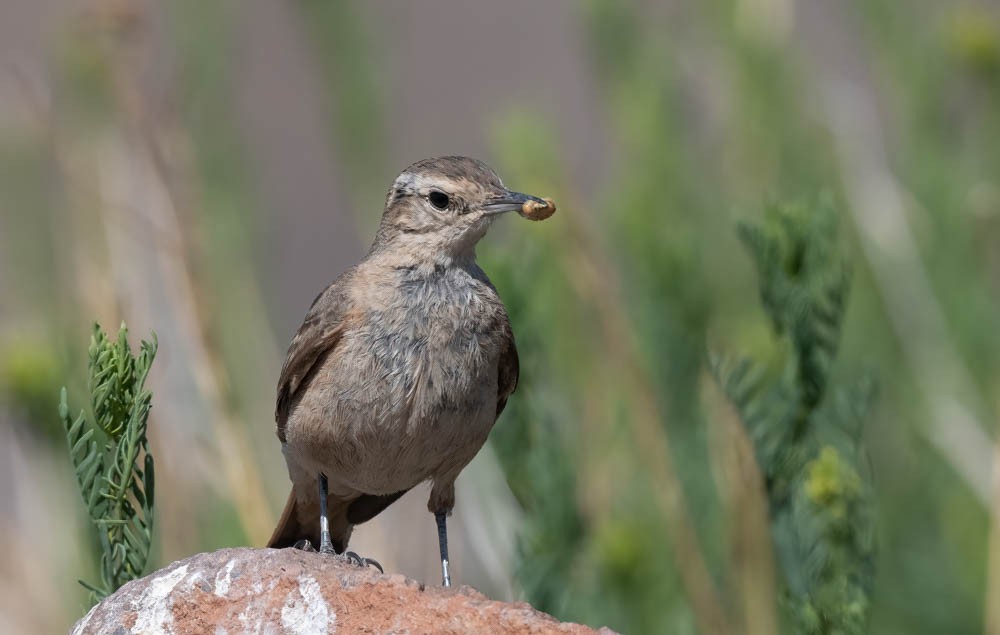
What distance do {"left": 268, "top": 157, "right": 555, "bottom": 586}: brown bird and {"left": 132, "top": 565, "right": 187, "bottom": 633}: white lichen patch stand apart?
3.51 feet

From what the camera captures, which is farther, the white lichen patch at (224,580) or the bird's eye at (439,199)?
the bird's eye at (439,199)

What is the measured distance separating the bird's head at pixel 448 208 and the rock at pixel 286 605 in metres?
1.49

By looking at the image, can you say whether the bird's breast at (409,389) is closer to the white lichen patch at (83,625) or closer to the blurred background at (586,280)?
the blurred background at (586,280)

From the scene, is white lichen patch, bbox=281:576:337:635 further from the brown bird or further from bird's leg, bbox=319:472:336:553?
bird's leg, bbox=319:472:336:553

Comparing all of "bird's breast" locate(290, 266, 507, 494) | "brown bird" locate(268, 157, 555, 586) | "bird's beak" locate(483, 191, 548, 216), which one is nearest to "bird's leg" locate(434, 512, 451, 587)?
"brown bird" locate(268, 157, 555, 586)

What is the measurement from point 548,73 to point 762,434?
7.88 m

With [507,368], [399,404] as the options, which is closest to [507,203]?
[507,368]

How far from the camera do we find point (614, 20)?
5.67 metres

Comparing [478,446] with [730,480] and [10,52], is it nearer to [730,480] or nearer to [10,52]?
[730,480]

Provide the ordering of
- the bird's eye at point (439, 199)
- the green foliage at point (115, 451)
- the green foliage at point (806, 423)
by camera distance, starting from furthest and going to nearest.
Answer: the bird's eye at point (439, 199)
the green foliage at point (806, 423)
the green foliage at point (115, 451)

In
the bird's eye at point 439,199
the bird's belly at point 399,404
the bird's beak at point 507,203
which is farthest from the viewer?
the bird's eye at point 439,199

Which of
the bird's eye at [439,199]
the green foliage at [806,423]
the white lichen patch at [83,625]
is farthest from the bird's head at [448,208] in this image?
the white lichen patch at [83,625]

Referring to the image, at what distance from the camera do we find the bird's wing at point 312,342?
3.67 metres

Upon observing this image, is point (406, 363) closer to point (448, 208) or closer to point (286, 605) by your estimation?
point (448, 208)
